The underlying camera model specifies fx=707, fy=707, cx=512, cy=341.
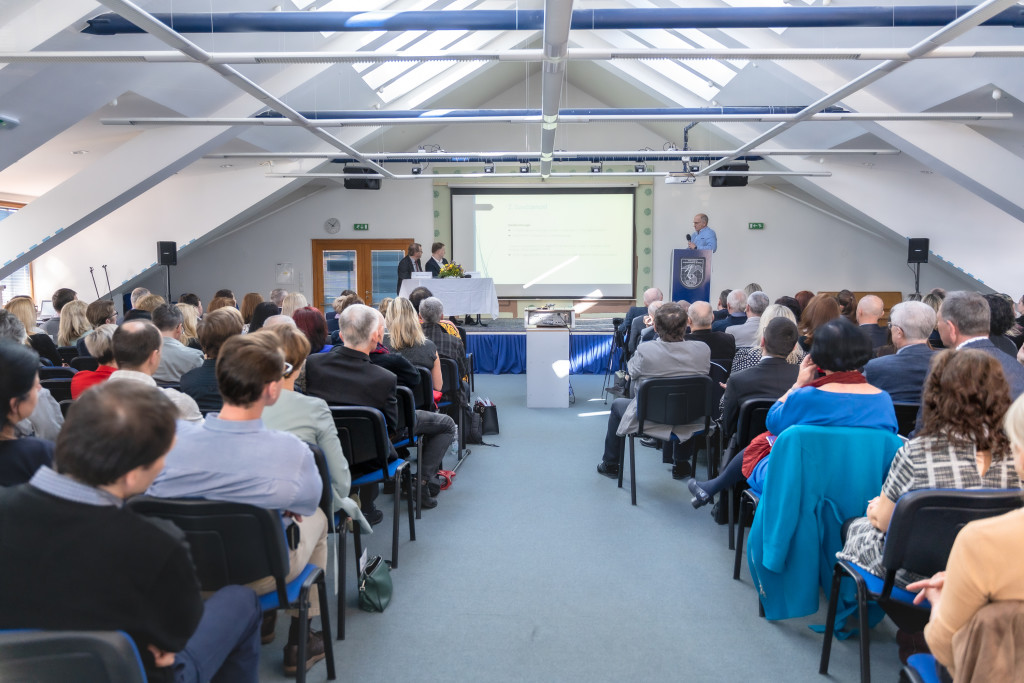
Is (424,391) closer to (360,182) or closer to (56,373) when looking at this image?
(56,373)

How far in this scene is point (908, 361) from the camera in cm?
339

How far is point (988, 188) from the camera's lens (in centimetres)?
839

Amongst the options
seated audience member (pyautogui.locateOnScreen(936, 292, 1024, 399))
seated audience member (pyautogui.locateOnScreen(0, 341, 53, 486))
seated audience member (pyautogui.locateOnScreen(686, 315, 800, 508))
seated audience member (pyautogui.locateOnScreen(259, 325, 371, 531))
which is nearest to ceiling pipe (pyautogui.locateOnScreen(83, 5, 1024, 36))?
seated audience member (pyautogui.locateOnScreen(686, 315, 800, 508))

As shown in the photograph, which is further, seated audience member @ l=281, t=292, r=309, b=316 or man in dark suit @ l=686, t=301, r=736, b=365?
seated audience member @ l=281, t=292, r=309, b=316

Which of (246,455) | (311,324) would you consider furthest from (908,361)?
(311,324)

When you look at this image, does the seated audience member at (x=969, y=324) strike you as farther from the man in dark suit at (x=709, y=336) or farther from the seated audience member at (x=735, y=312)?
the seated audience member at (x=735, y=312)

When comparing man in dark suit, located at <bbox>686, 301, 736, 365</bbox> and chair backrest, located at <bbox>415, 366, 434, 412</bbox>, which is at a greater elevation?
man in dark suit, located at <bbox>686, 301, 736, 365</bbox>

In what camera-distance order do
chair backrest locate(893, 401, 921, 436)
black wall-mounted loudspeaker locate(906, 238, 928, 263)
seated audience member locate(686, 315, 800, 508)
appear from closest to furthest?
chair backrest locate(893, 401, 921, 436)
seated audience member locate(686, 315, 800, 508)
black wall-mounted loudspeaker locate(906, 238, 928, 263)

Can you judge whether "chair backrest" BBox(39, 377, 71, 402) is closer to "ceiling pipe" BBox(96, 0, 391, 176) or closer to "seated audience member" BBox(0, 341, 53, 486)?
"seated audience member" BBox(0, 341, 53, 486)

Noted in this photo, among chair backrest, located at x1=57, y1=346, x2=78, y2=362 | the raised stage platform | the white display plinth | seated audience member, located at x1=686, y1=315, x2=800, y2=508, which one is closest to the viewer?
seated audience member, located at x1=686, y1=315, x2=800, y2=508

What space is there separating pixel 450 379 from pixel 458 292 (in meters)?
4.89

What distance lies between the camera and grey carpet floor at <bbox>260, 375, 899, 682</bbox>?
250 centimetres

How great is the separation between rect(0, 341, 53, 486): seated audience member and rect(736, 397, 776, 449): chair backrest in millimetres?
2825

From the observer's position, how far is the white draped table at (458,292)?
979cm
